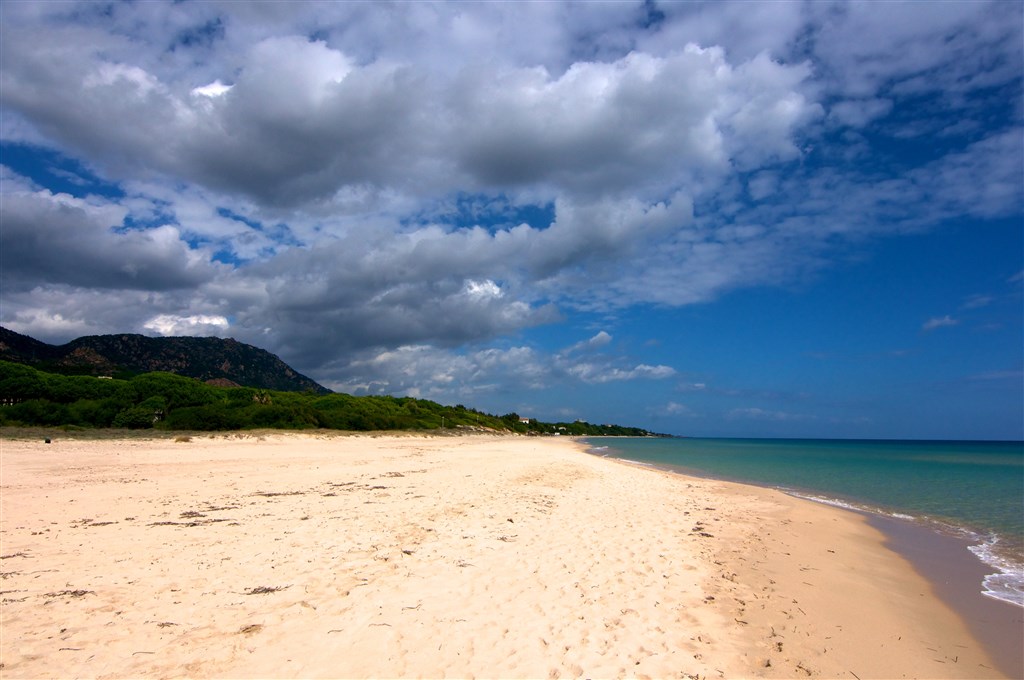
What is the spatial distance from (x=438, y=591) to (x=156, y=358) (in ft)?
307

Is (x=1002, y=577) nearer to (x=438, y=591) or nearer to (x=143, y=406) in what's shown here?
(x=438, y=591)

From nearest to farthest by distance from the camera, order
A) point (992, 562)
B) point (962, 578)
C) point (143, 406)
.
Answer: point (962, 578) < point (992, 562) < point (143, 406)

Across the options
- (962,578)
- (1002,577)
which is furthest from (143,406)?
(1002,577)

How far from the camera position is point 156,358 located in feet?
268

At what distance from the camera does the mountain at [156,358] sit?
6162 centimetres

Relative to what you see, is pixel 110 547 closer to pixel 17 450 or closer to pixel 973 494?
pixel 17 450

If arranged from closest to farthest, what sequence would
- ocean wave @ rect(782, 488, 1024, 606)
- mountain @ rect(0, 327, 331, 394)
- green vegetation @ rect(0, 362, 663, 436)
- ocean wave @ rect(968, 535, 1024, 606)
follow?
ocean wave @ rect(968, 535, 1024, 606)
ocean wave @ rect(782, 488, 1024, 606)
green vegetation @ rect(0, 362, 663, 436)
mountain @ rect(0, 327, 331, 394)

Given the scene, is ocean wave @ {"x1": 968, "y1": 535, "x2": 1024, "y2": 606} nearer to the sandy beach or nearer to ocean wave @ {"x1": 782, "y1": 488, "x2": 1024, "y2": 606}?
ocean wave @ {"x1": 782, "y1": 488, "x2": 1024, "y2": 606}

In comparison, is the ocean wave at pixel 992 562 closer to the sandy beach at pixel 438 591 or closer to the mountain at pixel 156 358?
the sandy beach at pixel 438 591

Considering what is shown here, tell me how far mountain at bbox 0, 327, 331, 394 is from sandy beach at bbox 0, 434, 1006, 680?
184ft

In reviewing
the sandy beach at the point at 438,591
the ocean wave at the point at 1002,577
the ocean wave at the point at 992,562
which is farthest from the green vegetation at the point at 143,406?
the ocean wave at the point at 1002,577

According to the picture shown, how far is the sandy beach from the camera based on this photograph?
5094 mm

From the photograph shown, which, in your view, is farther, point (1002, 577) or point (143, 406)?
point (143, 406)

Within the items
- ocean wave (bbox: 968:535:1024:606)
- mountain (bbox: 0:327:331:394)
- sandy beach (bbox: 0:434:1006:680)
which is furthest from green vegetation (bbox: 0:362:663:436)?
ocean wave (bbox: 968:535:1024:606)
